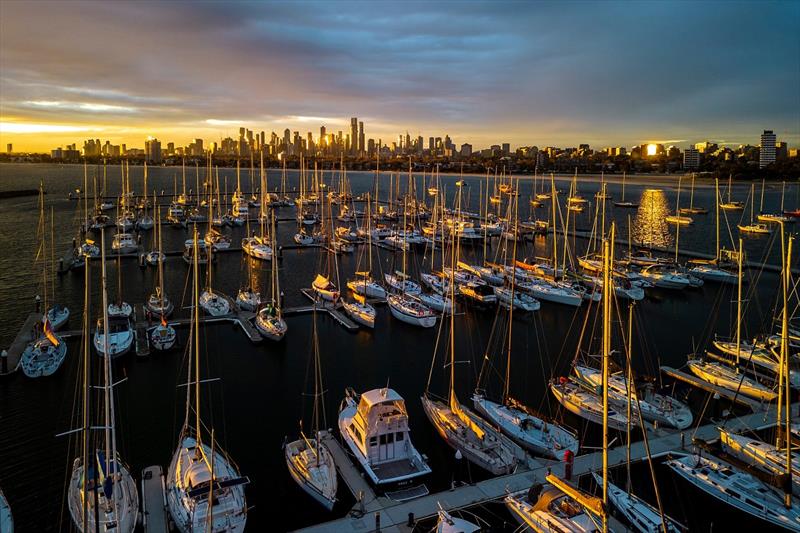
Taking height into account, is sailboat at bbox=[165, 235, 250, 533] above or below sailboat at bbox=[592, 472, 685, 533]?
above

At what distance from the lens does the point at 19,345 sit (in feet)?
99.3

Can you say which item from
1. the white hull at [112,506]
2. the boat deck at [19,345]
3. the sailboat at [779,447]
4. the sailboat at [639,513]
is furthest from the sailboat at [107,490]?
the sailboat at [779,447]

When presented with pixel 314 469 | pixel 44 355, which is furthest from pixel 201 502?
pixel 44 355

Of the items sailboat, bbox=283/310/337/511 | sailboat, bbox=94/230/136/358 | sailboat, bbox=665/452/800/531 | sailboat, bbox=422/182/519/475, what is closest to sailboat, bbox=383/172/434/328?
sailboat, bbox=422/182/519/475

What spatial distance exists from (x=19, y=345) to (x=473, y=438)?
2511 centimetres

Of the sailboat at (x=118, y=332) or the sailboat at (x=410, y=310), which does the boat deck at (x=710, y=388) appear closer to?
the sailboat at (x=410, y=310)

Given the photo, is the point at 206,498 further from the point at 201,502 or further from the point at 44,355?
the point at 44,355

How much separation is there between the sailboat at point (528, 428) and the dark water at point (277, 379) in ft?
7.45

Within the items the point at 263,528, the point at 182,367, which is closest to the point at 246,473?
the point at 263,528

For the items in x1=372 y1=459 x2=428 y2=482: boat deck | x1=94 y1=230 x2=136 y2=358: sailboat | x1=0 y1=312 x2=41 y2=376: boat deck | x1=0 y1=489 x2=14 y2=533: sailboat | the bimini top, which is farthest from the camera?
x1=94 y1=230 x2=136 y2=358: sailboat

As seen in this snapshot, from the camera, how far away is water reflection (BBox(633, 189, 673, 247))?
75.4m

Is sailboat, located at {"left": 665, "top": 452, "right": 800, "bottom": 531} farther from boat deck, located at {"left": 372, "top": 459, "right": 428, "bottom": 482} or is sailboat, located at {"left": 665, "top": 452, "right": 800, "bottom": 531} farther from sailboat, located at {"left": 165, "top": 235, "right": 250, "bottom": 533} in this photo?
sailboat, located at {"left": 165, "top": 235, "right": 250, "bottom": 533}

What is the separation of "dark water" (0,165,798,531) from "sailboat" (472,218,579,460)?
89.4 inches

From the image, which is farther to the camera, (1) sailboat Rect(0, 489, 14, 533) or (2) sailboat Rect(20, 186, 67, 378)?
(2) sailboat Rect(20, 186, 67, 378)
